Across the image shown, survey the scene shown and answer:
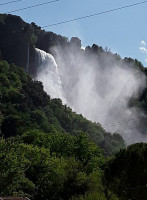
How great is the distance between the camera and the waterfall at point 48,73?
127m

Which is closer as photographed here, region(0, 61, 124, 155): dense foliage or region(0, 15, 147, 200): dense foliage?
region(0, 15, 147, 200): dense foliage

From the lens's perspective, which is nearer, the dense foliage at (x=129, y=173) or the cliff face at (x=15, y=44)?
the dense foliage at (x=129, y=173)

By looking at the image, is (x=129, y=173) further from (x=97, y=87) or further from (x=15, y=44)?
(x=97, y=87)

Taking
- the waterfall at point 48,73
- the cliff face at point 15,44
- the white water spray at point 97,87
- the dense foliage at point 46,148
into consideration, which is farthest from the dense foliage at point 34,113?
the white water spray at point 97,87

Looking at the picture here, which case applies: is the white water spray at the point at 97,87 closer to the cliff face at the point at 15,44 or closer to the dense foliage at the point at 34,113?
the cliff face at the point at 15,44

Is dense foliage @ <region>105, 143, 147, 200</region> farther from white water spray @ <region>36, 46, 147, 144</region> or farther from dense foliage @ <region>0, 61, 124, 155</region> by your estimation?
white water spray @ <region>36, 46, 147, 144</region>

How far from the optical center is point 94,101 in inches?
5930

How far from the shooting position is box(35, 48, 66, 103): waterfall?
416 feet

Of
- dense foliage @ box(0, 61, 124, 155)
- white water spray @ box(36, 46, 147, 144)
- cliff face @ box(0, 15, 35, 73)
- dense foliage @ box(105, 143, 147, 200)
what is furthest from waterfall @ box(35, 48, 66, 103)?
dense foliage @ box(105, 143, 147, 200)

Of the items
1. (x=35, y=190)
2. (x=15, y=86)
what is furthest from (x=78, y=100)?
(x=35, y=190)

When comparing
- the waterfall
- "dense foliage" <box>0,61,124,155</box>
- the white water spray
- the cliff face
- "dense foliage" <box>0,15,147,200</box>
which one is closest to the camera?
"dense foliage" <box>0,15,147,200</box>

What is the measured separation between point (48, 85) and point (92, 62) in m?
38.1

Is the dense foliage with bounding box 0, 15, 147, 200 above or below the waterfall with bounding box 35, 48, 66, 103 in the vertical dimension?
below

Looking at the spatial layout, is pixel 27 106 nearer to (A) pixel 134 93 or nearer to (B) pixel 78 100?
(B) pixel 78 100
